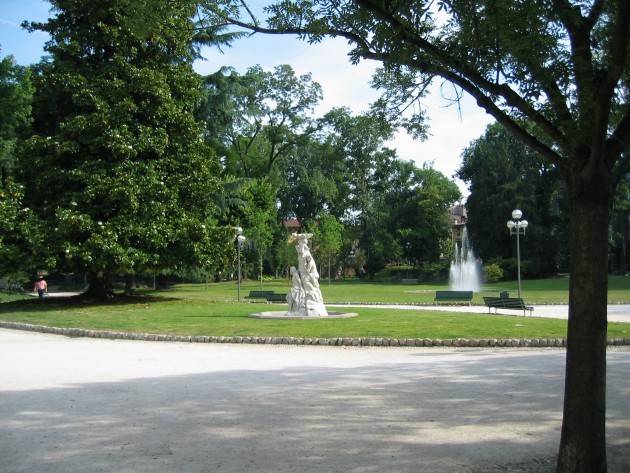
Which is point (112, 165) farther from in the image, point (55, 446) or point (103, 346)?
point (55, 446)

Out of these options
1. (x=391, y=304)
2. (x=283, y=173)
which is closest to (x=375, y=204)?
(x=283, y=173)

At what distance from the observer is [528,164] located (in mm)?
65062

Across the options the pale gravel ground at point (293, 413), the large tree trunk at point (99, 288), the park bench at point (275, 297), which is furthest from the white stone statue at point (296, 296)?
the large tree trunk at point (99, 288)

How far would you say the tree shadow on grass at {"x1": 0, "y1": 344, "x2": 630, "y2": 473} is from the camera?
579 centimetres

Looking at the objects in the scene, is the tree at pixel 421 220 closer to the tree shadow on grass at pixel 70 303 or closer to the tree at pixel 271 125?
the tree at pixel 271 125

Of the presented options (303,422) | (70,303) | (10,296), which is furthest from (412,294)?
(303,422)

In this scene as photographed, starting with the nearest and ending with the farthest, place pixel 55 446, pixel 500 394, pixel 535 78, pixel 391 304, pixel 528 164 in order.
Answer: pixel 535 78 < pixel 55 446 < pixel 500 394 < pixel 391 304 < pixel 528 164

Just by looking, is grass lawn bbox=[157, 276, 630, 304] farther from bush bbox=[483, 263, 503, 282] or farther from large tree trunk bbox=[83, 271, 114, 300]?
large tree trunk bbox=[83, 271, 114, 300]

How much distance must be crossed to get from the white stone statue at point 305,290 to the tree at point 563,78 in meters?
15.8

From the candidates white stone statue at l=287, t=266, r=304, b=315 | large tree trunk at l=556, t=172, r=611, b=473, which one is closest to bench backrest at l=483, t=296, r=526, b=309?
white stone statue at l=287, t=266, r=304, b=315

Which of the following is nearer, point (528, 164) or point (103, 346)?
point (103, 346)

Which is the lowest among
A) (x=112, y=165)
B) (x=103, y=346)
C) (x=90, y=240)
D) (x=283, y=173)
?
(x=103, y=346)

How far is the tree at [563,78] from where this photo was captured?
483 cm

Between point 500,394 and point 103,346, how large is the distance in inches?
418
